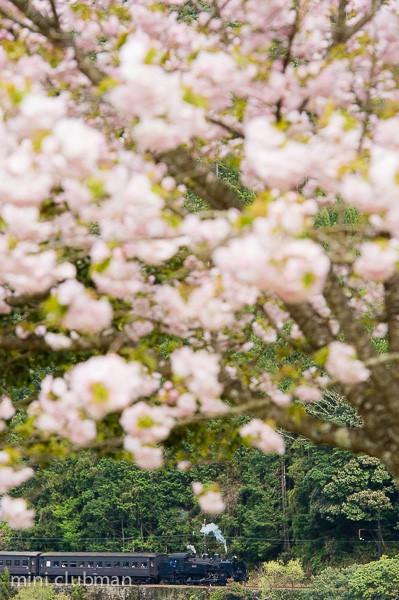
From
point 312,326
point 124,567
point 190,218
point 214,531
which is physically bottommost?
point 312,326

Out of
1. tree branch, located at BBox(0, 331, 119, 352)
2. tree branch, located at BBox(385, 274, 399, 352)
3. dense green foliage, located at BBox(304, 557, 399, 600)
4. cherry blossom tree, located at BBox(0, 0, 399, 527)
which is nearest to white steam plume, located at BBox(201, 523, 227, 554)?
dense green foliage, located at BBox(304, 557, 399, 600)

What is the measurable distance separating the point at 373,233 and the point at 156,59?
4.18 feet

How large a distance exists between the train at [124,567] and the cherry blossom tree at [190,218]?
91.3 feet

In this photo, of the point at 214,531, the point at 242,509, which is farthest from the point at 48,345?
the point at 242,509

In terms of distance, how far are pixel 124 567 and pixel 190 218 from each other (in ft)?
101

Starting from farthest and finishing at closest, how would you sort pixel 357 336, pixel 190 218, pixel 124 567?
pixel 124 567, pixel 357 336, pixel 190 218

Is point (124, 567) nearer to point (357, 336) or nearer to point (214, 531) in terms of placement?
point (214, 531)

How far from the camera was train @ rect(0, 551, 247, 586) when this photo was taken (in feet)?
104

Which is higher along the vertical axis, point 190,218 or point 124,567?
point 124,567

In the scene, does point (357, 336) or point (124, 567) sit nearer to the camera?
point (357, 336)

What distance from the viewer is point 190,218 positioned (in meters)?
3.21

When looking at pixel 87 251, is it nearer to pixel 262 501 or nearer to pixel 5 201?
pixel 5 201

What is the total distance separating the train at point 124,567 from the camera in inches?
1246

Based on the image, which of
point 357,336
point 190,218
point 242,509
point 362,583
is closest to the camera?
point 190,218
